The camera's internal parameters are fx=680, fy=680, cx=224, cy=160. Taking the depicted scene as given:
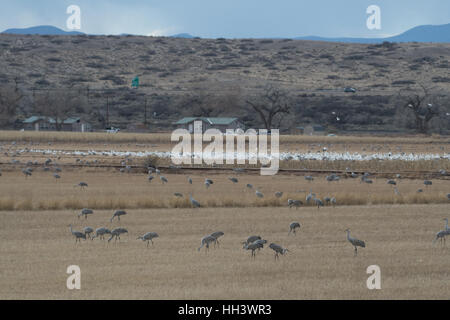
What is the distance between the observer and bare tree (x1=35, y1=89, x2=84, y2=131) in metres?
89.3

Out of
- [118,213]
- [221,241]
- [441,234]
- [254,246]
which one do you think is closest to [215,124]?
[118,213]

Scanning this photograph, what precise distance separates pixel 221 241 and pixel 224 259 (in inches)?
91.5

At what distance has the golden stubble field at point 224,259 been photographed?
11.9 meters

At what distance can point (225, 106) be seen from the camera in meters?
96.3

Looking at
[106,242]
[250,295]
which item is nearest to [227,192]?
[106,242]

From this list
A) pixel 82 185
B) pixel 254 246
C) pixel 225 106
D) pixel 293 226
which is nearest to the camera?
pixel 254 246

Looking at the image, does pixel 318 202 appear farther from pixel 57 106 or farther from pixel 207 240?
pixel 57 106

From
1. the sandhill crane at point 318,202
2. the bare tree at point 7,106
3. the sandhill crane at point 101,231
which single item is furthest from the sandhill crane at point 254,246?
the bare tree at point 7,106

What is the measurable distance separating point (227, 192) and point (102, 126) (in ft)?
222

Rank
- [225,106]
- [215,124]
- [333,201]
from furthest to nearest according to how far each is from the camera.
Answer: [225,106]
[215,124]
[333,201]

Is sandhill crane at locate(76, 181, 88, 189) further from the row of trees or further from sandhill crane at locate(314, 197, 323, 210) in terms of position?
the row of trees

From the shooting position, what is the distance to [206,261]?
14.3 m

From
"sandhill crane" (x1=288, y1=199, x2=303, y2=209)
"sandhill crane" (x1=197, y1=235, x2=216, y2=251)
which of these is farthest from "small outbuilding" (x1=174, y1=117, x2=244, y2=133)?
"sandhill crane" (x1=197, y1=235, x2=216, y2=251)

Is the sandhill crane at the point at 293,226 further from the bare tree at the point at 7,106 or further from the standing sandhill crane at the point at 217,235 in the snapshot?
the bare tree at the point at 7,106
